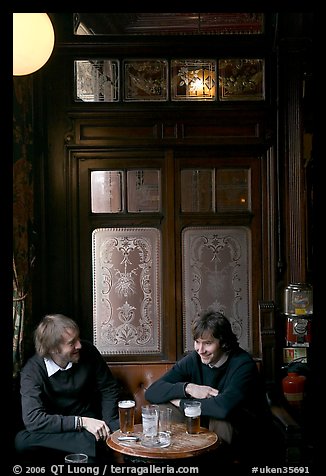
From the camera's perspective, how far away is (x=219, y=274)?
3.84 m

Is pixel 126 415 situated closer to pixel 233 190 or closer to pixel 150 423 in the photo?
pixel 150 423

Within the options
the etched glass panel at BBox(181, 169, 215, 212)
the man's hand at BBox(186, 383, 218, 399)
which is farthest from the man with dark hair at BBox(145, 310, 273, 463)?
the etched glass panel at BBox(181, 169, 215, 212)

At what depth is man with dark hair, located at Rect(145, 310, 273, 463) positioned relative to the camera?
3.03m

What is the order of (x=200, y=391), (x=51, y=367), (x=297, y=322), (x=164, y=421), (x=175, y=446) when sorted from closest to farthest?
(x=175, y=446), (x=164, y=421), (x=200, y=391), (x=51, y=367), (x=297, y=322)

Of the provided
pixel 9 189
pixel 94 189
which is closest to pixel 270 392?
pixel 94 189

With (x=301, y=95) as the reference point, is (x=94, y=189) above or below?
below

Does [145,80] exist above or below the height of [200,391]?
above

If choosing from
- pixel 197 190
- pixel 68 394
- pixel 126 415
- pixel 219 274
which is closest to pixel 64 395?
pixel 68 394

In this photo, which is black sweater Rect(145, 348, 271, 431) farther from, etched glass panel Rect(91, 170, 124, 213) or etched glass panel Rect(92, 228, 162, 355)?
etched glass panel Rect(91, 170, 124, 213)

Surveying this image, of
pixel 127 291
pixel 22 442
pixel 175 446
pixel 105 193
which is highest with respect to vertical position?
pixel 105 193

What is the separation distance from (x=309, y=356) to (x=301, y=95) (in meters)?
1.48

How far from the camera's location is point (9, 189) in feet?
5.91

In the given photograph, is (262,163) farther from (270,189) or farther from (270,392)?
(270,392)

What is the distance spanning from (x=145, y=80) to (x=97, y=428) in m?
2.01
